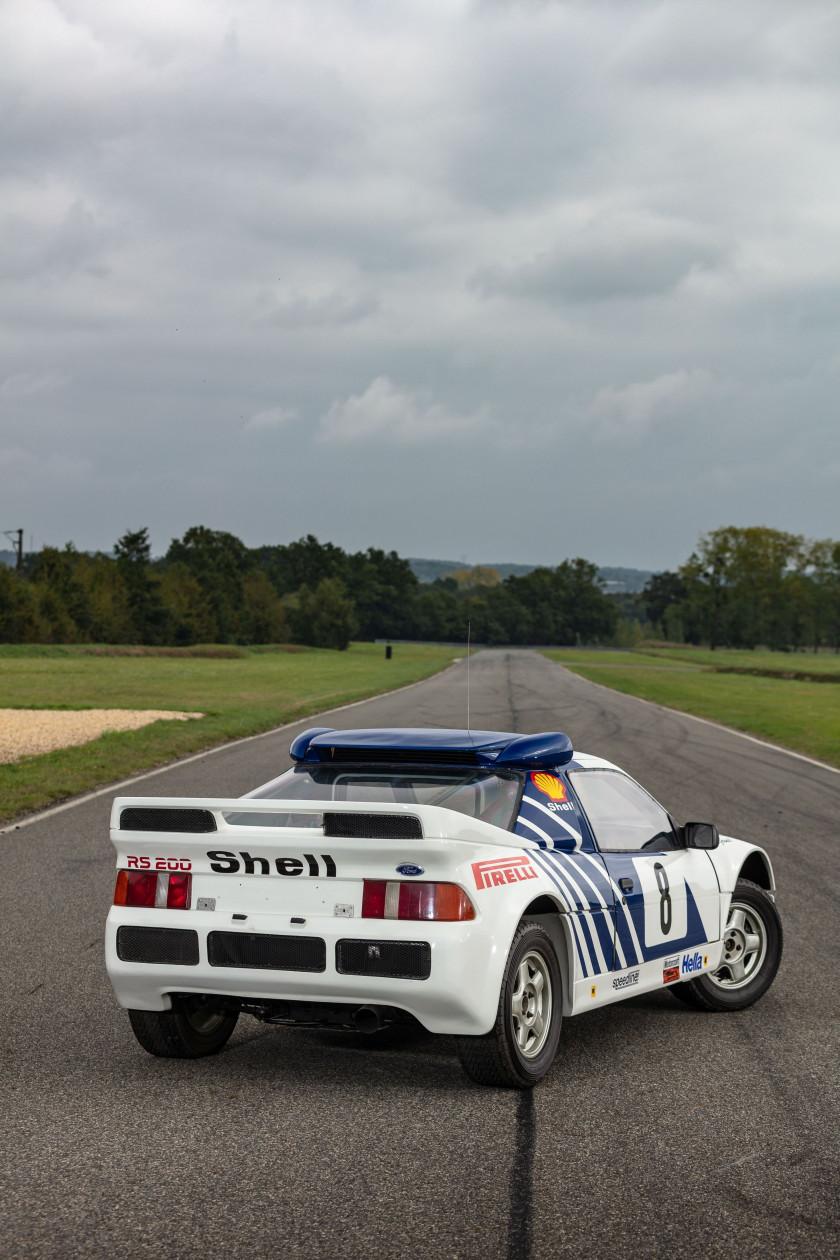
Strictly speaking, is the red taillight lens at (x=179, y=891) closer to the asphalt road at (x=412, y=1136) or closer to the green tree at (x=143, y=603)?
the asphalt road at (x=412, y=1136)

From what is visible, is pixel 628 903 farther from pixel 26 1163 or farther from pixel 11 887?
pixel 11 887

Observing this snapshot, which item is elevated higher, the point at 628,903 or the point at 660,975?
the point at 628,903

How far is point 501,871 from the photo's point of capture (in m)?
4.96

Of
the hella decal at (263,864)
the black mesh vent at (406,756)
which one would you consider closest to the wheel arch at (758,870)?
the black mesh vent at (406,756)

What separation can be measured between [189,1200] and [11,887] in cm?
605

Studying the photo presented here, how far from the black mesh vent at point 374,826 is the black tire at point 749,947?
8.12ft

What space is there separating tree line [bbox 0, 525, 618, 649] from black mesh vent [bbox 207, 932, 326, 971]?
676 inches

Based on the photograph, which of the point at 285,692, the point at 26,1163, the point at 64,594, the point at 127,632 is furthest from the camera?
the point at 127,632

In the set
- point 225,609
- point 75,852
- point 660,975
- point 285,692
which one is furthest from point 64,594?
point 660,975

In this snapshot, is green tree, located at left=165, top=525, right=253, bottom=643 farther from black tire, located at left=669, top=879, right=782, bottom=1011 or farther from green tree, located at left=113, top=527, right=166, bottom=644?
black tire, located at left=669, top=879, right=782, bottom=1011

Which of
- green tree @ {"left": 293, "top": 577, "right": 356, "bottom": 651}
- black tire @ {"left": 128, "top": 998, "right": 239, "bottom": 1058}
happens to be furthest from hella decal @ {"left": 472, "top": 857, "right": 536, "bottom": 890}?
green tree @ {"left": 293, "top": 577, "right": 356, "bottom": 651}

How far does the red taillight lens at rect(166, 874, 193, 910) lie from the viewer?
5129 mm

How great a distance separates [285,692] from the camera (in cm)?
→ 4278

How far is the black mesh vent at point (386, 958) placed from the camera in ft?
15.4
